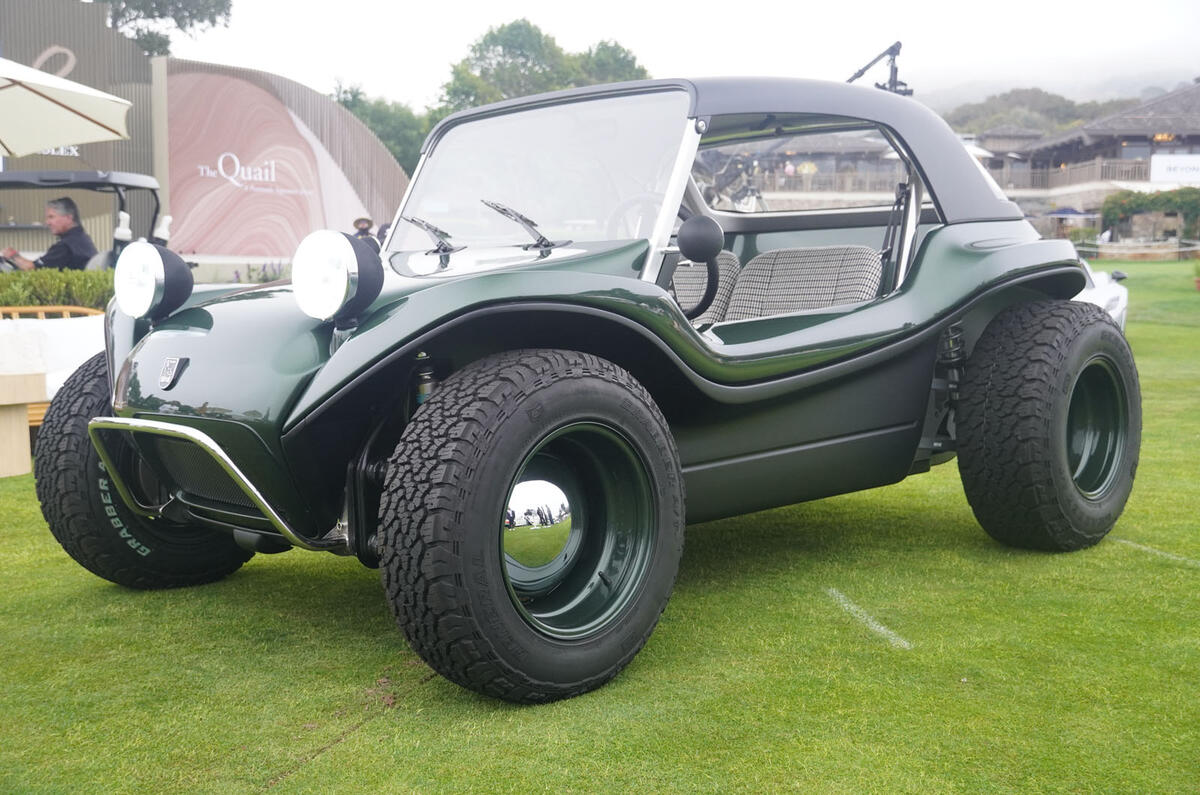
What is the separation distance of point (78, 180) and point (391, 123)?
2797 inches

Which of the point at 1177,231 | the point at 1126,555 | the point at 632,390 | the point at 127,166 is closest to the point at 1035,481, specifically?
the point at 1126,555

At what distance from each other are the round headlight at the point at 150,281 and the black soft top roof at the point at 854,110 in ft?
3.97

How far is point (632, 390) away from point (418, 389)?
53 cm

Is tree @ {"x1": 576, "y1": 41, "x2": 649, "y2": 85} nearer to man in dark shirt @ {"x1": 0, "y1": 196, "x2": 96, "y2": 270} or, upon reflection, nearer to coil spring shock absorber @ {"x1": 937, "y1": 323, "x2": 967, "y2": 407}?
man in dark shirt @ {"x1": 0, "y1": 196, "x2": 96, "y2": 270}

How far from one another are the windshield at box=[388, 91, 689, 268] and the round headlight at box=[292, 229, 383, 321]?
743 millimetres

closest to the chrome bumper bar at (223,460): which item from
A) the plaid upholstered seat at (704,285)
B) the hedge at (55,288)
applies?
the plaid upholstered seat at (704,285)

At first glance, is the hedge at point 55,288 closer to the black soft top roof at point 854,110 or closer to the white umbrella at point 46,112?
the white umbrella at point 46,112

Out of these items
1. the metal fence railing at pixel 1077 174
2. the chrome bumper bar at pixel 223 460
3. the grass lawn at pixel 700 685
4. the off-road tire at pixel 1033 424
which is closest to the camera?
the grass lawn at pixel 700 685

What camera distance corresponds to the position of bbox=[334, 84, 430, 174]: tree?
7656cm

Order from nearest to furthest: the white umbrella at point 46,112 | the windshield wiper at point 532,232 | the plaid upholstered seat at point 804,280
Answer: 1. the windshield wiper at point 532,232
2. the plaid upholstered seat at point 804,280
3. the white umbrella at point 46,112

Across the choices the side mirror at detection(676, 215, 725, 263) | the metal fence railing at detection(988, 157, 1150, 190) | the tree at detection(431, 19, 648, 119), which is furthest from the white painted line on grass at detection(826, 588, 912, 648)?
the tree at detection(431, 19, 648, 119)

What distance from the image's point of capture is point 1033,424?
380cm

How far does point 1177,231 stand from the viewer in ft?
155

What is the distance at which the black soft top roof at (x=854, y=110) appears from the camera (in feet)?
11.7
